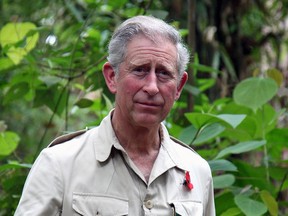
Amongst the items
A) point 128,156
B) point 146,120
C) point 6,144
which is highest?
point 146,120

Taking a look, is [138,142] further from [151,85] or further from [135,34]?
[135,34]

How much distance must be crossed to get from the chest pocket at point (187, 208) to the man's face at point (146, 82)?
0.25m

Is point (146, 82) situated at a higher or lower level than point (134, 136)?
higher

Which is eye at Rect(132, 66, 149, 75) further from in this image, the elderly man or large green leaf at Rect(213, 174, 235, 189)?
large green leaf at Rect(213, 174, 235, 189)

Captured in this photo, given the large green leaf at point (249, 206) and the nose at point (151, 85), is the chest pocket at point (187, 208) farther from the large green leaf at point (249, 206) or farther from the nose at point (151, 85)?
the large green leaf at point (249, 206)

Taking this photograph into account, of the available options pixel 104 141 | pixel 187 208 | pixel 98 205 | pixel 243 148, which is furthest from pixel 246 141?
pixel 98 205

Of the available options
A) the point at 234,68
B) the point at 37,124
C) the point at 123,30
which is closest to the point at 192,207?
the point at 123,30

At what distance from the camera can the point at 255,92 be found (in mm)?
2977

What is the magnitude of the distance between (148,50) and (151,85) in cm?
11

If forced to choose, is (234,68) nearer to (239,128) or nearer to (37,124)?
(239,128)

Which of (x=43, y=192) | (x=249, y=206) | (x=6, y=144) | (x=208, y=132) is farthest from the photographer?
(x=6, y=144)

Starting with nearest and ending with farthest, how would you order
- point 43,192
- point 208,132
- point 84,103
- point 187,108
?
point 43,192
point 208,132
point 84,103
point 187,108

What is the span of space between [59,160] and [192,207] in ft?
1.43

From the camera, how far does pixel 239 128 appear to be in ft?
9.60
